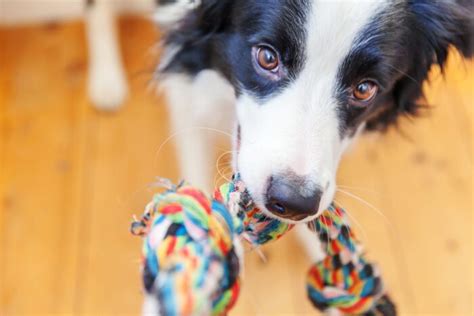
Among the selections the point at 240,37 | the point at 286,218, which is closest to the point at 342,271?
the point at 286,218

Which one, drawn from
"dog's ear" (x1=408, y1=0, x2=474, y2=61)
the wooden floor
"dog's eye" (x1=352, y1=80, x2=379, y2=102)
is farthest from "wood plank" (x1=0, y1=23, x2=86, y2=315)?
"dog's ear" (x1=408, y1=0, x2=474, y2=61)

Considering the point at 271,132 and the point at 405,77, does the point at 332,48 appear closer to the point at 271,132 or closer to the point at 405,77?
the point at 271,132

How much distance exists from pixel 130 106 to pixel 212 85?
2.00ft

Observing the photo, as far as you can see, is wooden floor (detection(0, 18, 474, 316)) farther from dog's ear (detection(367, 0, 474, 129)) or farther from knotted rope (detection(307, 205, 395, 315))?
knotted rope (detection(307, 205, 395, 315))

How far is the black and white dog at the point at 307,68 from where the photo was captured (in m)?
0.92

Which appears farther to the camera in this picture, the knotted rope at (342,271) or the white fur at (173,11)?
the white fur at (173,11)

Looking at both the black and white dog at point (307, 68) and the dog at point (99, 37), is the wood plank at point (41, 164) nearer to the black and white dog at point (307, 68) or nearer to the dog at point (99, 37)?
the dog at point (99, 37)

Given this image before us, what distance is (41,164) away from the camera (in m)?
1.74

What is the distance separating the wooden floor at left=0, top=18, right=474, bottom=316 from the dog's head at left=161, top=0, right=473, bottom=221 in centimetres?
39

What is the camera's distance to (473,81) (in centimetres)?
205

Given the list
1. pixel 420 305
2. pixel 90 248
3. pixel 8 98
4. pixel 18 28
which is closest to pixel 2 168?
pixel 8 98

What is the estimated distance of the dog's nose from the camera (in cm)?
88

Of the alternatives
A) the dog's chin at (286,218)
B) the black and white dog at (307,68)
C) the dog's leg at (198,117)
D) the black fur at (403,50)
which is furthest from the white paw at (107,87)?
the dog's chin at (286,218)

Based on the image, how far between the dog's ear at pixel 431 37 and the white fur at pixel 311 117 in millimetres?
159
